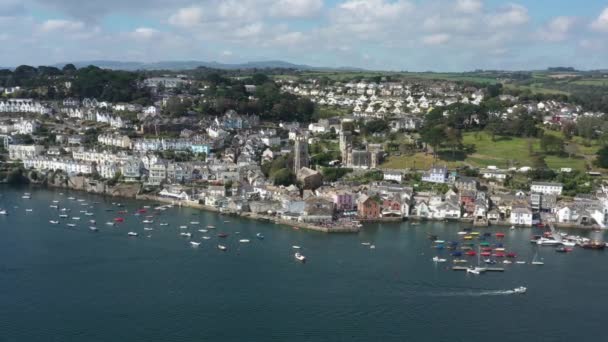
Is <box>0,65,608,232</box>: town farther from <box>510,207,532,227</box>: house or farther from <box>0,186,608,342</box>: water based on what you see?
<box>0,186,608,342</box>: water

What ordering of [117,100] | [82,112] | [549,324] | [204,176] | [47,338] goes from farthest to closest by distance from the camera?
[117,100] → [82,112] → [204,176] → [549,324] → [47,338]

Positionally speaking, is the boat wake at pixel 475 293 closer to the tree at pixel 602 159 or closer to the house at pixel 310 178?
the house at pixel 310 178

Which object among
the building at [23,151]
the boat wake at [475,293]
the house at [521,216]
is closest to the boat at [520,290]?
the boat wake at [475,293]

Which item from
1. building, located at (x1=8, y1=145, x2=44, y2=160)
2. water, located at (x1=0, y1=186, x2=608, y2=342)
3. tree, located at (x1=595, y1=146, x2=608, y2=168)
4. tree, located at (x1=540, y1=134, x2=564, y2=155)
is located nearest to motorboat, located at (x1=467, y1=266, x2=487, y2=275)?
water, located at (x1=0, y1=186, x2=608, y2=342)

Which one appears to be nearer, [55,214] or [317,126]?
[55,214]

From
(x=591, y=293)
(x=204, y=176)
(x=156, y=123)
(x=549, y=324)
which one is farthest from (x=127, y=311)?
(x=156, y=123)

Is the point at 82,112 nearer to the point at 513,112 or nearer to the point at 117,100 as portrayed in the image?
the point at 117,100
